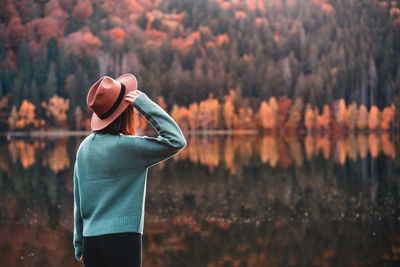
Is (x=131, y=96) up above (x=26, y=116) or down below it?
above

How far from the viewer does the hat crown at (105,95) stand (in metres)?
3.09

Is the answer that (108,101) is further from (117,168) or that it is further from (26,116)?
(26,116)

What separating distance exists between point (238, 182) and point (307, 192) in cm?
341

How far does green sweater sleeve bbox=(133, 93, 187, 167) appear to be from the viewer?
305 centimetres

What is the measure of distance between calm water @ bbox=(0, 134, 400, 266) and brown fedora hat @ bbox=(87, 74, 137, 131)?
590 centimetres

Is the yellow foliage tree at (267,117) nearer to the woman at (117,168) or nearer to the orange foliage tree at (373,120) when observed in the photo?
the orange foliage tree at (373,120)

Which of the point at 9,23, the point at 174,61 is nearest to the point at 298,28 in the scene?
the point at 174,61

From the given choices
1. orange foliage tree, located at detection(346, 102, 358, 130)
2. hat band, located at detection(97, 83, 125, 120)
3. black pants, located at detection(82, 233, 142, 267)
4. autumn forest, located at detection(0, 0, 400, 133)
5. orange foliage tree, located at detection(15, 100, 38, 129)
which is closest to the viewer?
black pants, located at detection(82, 233, 142, 267)

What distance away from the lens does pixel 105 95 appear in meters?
3.09

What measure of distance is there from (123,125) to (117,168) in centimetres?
28

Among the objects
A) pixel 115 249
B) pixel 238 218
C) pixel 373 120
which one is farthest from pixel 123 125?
pixel 373 120

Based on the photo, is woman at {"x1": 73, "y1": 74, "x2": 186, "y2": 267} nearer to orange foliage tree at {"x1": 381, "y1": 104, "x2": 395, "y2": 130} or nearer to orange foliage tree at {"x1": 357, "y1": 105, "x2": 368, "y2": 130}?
orange foliage tree at {"x1": 357, "y1": 105, "x2": 368, "y2": 130}

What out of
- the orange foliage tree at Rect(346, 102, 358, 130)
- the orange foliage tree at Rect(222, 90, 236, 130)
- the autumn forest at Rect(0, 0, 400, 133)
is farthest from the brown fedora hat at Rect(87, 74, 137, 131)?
the orange foliage tree at Rect(346, 102, 358, 130)

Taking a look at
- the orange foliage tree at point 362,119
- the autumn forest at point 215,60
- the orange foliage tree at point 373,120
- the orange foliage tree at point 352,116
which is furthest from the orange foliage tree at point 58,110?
the orange foliage tree at point 373,120
